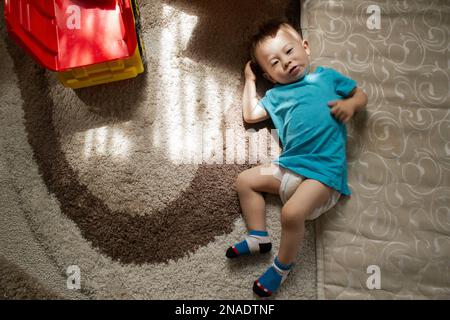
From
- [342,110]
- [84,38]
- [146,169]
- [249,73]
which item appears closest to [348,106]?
[342,110]

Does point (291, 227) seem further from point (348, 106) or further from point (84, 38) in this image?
point (84, 38)

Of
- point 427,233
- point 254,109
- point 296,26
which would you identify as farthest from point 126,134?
point 427,233

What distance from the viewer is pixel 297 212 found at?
1057 millimetres

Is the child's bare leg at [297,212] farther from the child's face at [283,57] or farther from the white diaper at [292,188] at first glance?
the child's face at [283,57]

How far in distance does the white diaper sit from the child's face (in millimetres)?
271

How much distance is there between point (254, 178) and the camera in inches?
44.8

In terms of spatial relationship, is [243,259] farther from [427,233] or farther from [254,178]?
[427,233]

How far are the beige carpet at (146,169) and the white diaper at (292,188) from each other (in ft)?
0.25

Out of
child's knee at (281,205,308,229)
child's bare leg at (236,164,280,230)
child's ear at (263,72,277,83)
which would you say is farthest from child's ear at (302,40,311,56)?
child's knee at (281,205,308,229)

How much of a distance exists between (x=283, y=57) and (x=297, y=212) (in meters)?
0.43

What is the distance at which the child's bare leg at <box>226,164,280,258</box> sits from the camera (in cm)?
111

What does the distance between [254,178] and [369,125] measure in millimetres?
380

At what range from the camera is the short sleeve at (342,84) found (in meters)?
1.15
